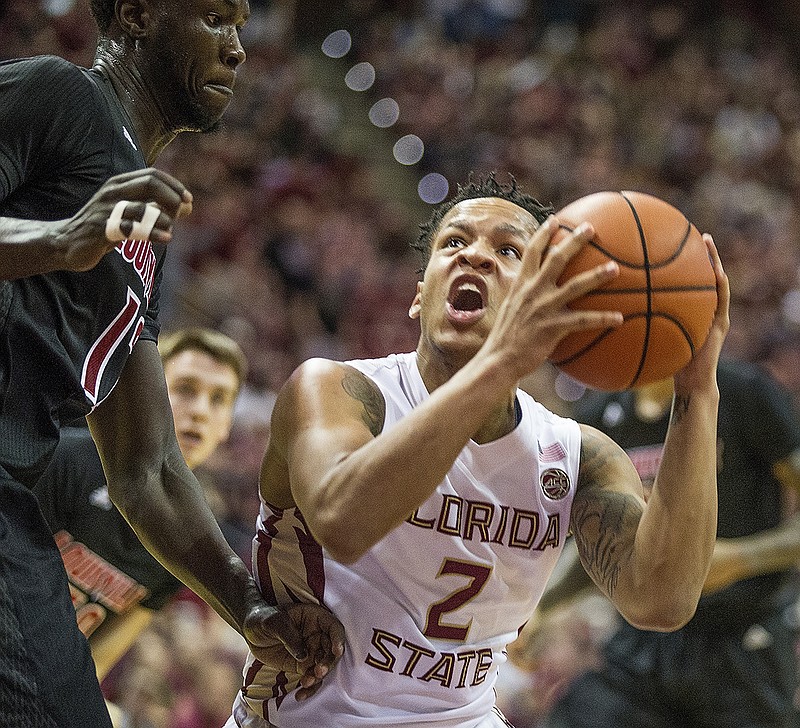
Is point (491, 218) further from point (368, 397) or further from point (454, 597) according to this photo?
point (454, 597)

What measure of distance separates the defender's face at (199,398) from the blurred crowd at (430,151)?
1448mm

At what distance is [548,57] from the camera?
12.3 meters

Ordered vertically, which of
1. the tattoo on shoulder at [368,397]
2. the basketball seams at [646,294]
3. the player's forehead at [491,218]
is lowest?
the tattoo on shoulder at [368,397]

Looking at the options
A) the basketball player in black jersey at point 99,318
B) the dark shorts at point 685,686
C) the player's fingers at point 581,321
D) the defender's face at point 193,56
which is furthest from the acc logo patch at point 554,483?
the dark shorts at point 685,686

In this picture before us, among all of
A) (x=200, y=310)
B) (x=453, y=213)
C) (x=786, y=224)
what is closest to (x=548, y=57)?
(x=786, y=224)

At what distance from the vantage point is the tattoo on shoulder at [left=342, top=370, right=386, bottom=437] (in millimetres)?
2605

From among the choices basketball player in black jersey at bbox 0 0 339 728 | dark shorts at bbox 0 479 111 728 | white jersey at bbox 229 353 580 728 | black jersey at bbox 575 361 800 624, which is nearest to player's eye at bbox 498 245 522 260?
white jersey at bbox 229 353 580 728

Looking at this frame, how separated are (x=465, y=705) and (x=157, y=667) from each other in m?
2.94

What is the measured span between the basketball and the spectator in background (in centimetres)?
261

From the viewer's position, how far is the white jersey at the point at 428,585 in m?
2.68

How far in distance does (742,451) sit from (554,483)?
2.50 meters

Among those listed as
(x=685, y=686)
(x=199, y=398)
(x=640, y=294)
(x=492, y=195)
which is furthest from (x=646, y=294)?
(x=685, y=686)

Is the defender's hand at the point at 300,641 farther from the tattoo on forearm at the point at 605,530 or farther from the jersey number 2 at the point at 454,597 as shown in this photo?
the tattoo on forearm at the point at 605,530

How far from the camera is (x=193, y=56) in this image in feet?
8.85
